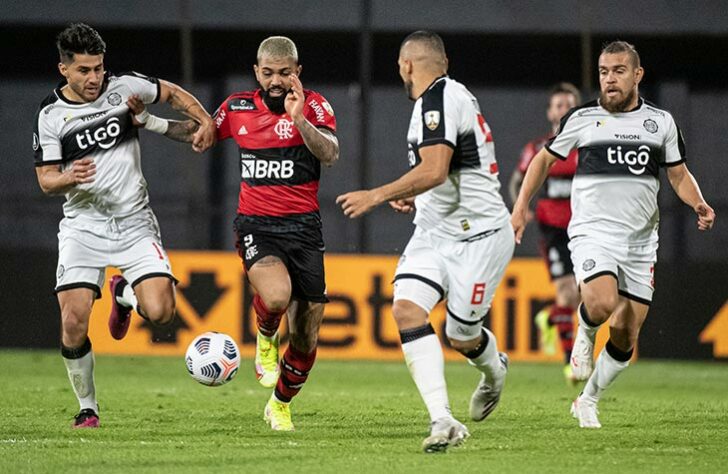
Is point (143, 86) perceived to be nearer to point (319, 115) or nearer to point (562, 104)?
point (319, 115)

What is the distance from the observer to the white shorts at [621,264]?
880 centimetres

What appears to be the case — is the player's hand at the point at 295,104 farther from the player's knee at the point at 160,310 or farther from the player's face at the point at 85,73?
the player's knee at the point at 160,310

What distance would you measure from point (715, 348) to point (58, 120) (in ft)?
31.3

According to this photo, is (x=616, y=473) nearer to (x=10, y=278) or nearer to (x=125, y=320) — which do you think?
(x=125, y=320)

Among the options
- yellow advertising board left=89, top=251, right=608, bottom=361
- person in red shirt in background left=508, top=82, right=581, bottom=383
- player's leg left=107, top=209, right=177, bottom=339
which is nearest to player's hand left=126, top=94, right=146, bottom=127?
player's leg left=107, top=209, right=177, bottom=339

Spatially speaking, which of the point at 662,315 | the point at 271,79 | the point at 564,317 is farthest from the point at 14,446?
the point at 662,315

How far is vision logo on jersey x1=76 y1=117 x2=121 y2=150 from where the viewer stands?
865 cm

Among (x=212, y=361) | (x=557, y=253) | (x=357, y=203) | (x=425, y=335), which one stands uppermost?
(x=357, y=203)

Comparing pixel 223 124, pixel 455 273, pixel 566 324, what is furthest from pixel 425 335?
pixel 566 324

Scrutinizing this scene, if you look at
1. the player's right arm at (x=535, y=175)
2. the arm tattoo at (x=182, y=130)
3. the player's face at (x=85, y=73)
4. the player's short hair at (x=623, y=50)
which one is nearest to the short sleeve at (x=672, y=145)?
the player's short hair at (x=623, y=50)

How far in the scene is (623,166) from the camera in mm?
8984

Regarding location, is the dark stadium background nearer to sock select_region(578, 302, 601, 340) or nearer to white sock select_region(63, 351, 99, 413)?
sock select_region(578, 302, 601, 340)

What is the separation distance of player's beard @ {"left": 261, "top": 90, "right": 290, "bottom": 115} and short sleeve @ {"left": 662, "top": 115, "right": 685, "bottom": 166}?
2.52 meters

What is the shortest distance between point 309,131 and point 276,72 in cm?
57
